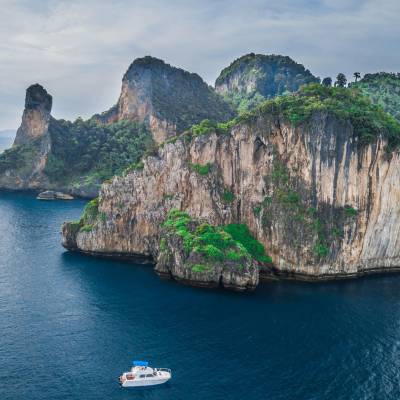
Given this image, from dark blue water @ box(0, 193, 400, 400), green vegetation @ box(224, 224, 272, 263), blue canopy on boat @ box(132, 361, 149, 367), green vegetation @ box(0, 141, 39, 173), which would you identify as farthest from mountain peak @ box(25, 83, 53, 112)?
blue canopy on boat @ box(132, 361, 149, 367)

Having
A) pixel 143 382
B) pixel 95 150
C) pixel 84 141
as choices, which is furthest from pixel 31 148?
pixel 143 382

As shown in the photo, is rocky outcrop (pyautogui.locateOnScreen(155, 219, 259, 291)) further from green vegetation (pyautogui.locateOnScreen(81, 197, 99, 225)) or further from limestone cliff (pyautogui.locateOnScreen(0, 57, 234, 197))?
limestone cliff (pyautogui.locateOnScreen(0, 57, 234, 197))

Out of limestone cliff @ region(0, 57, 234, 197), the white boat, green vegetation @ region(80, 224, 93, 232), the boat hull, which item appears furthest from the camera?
limestone cliff @ region(0, 57, 234, 197)

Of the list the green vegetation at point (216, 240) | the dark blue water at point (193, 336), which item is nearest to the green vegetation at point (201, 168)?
the green vegetation at point (216, 240)

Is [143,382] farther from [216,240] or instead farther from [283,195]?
[283,195]

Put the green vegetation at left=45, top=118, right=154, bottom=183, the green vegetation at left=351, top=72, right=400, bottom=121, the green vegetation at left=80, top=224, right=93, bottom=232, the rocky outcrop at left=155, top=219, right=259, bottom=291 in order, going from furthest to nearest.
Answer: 1. the green vegetation at left=45, top=118, right=154, bottom=183
2. the green vegetation at left=351, top=72, right=400, bottom=121
3. the green vegetation at left=80, top=224, right=93, bottom=232
4. the rocky outcrop at left=155, top=219, right=259, bottom=291

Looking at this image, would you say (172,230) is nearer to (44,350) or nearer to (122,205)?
(122,205)

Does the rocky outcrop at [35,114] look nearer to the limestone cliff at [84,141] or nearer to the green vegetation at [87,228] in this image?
the limestone cliff at [84,141]

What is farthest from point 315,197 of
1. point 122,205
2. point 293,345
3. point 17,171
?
point 17,171
